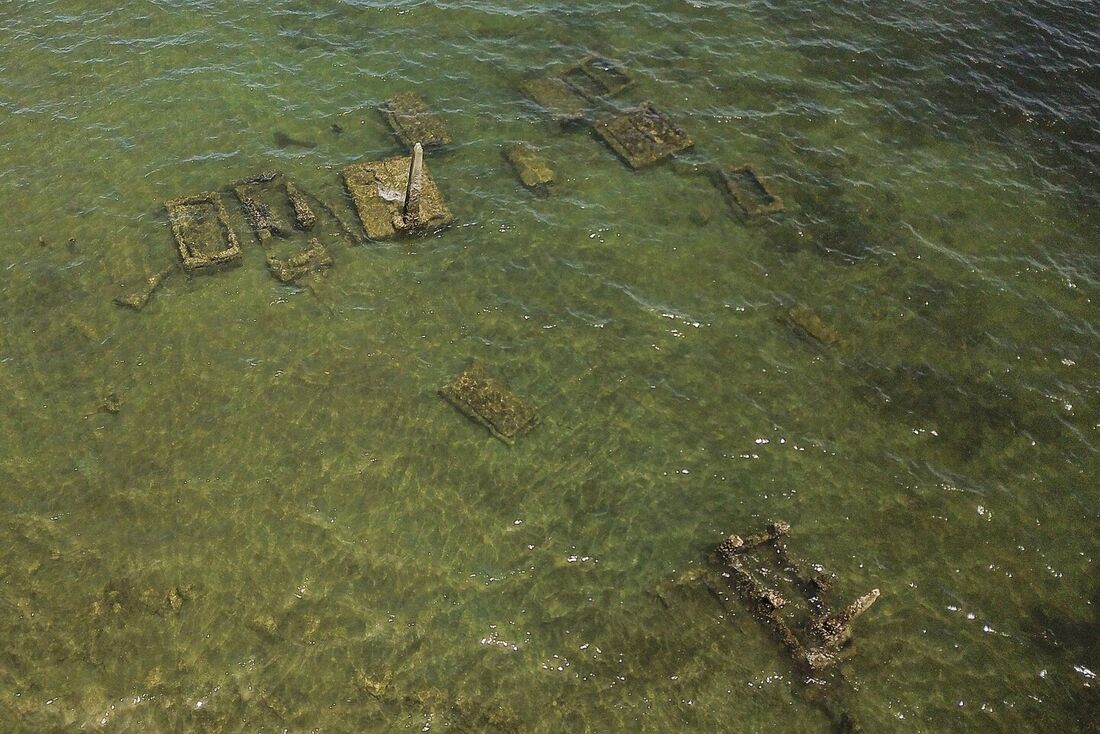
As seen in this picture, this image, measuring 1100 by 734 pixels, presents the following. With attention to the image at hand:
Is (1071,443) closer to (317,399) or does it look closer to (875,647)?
(875,647)

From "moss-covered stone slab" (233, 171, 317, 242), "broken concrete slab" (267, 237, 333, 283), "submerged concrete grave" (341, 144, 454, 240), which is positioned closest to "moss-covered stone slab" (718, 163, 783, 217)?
"submerged concrete grave" (341, 144, 454, 240)

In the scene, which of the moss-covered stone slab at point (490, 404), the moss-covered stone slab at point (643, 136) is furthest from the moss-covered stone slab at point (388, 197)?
the moss-covered stone slab at point (643, 136)

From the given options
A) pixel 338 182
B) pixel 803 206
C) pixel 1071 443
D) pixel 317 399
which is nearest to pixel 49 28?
pixel 338 182

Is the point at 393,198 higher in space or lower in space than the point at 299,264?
higher

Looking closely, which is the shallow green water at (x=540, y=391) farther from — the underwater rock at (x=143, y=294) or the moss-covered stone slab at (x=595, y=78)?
the moss-covered stone slab at (x=595, y=78)

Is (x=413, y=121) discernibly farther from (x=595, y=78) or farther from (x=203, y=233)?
(x=203, y=233)

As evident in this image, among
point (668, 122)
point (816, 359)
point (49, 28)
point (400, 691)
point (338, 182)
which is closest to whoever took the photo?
point (400, 691)

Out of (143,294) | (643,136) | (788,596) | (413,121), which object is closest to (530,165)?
(643,136)
